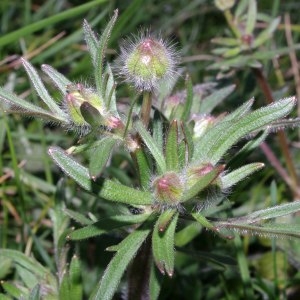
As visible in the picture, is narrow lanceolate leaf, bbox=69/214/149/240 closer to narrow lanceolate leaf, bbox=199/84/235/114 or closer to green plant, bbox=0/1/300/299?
green plant, bbox=0/1/300/299

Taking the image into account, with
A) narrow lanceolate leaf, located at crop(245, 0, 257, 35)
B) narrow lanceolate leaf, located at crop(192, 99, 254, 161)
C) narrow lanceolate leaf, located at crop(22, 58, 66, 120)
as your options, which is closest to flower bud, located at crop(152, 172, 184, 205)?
narrow lanceolate leaf, located at crop(192, 99, 254, 161)

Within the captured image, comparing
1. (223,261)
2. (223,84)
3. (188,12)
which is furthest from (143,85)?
(188,12)

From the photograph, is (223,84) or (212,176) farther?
(223,84)

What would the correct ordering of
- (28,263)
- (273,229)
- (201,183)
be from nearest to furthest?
(201,183)
(273,229)
(28,263)

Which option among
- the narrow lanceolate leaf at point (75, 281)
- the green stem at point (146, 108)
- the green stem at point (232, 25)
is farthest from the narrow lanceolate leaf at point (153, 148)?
the green stem at point (232, 25)

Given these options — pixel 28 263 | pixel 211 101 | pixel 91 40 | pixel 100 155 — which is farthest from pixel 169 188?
pixel 211 101

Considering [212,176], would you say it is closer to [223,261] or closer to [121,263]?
[121,263]

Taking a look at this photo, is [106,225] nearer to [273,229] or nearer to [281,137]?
[273,229]
